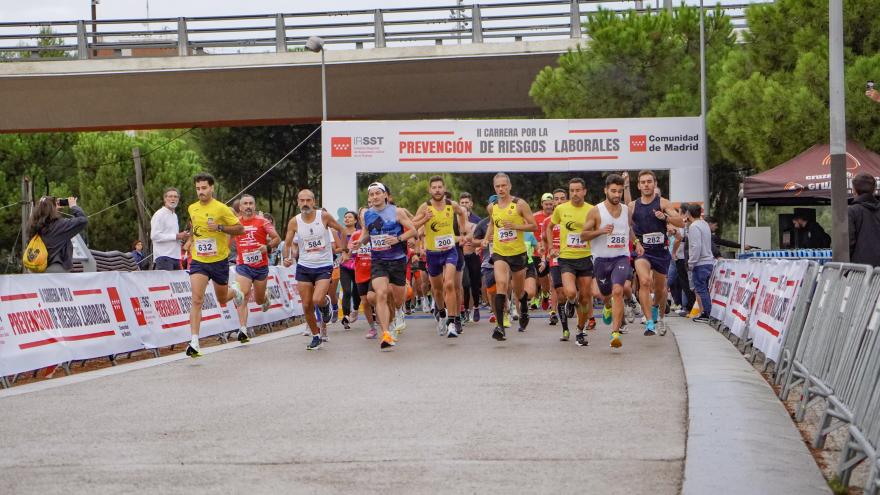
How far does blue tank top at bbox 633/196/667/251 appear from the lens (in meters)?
16.3

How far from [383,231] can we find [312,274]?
1.02 metres

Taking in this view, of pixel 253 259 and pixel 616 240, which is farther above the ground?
pixel 616 240

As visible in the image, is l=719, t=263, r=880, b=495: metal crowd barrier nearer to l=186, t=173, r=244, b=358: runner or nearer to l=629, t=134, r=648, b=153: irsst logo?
l=186, t=173, r=244, b=358: runner

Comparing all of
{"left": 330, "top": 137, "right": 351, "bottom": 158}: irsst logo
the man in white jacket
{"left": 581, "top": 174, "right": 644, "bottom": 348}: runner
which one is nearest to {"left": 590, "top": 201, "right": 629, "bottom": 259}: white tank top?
{"left": 581, "top": 174, "right": 644, "bottom": 348}: runner

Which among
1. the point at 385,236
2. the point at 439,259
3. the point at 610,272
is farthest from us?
the point at 439,259

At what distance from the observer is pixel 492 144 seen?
2817 centimetres

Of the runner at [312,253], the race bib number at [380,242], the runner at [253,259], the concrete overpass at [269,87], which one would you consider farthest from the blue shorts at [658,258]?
the concrete overpass at [269,87]

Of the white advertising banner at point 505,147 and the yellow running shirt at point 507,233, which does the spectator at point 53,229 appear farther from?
the white advertising banner at point 505,147

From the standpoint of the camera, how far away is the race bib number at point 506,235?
16859 millimetres

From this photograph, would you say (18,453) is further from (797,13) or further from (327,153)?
(797,13)

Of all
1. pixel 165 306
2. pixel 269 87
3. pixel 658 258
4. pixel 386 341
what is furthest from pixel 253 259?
pixel 269 87

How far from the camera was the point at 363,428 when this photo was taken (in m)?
8.44

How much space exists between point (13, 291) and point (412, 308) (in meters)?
15.2

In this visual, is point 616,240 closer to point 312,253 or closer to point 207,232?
point 312,253
